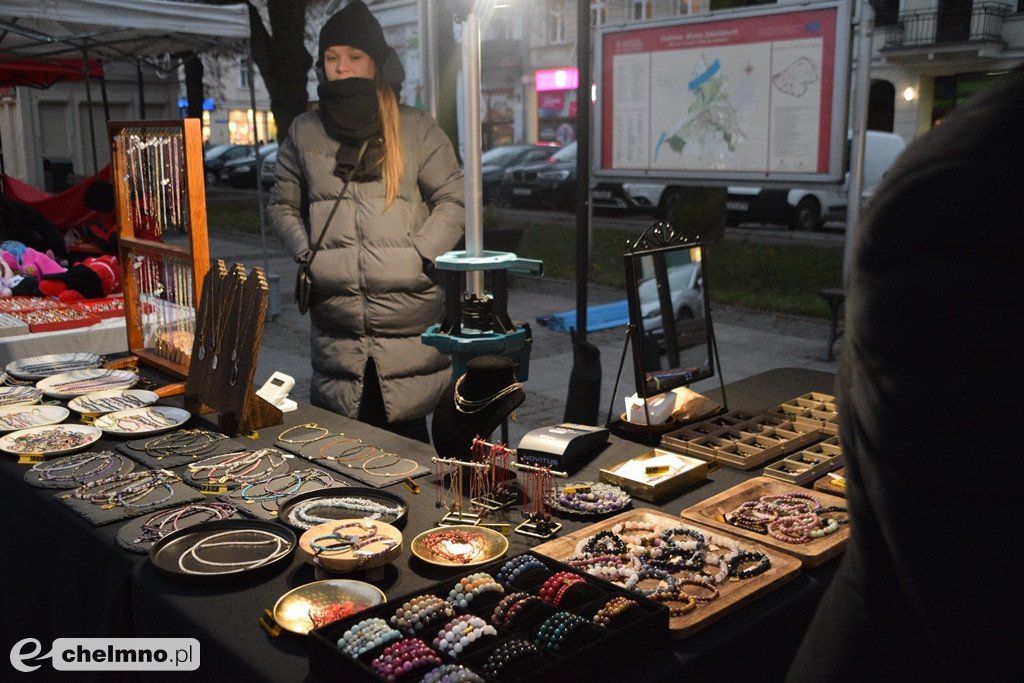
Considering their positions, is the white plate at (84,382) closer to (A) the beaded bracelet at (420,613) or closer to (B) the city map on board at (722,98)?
(A) the beaded bracelet at (420,613)

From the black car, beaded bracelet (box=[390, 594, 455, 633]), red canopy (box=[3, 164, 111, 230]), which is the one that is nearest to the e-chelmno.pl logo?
beaded bracelet (box=[390, 594, 455, 633])

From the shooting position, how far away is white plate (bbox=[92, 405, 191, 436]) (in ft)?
8.71

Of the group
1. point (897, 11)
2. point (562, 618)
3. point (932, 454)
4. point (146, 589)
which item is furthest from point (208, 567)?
point (897, 11)

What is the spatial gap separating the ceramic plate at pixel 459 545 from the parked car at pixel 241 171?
23.5 metres

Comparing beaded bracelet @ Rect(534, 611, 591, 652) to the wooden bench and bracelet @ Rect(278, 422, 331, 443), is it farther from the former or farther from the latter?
the wooden bench

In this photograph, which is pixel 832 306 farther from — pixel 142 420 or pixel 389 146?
pixel 142 420

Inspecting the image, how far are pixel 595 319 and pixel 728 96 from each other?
77.7 inches

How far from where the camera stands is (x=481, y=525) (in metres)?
1.99

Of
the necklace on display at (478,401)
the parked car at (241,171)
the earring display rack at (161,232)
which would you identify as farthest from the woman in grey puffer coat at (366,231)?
the parked car at (241,171)

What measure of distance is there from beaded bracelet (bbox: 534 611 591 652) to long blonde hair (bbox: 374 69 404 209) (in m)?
2.05

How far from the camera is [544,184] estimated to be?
16.7 meters

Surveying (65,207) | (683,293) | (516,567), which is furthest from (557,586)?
(65,207)

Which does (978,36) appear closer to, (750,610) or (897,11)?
(750,610)

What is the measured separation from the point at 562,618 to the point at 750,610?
0.38 m
